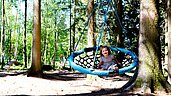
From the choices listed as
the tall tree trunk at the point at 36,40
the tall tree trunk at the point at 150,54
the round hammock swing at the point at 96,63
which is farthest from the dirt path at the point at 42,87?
the tall tree trunk at the point at 150,54

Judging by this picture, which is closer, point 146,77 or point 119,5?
point 146,77

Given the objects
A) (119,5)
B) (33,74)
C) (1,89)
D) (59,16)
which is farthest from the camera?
(59,16)

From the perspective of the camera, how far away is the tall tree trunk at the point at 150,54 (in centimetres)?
612

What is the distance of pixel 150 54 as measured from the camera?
618cm

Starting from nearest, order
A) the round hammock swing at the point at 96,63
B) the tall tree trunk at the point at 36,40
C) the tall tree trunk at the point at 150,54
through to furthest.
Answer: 1. the tall tree trunk at the point at 150,54
2. the round hammock swing at the point at 96,63
3. the tall tree trunk at the point at 36,40

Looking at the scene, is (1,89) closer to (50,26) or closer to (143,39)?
(143,39)

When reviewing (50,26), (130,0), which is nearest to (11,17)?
(50,26)

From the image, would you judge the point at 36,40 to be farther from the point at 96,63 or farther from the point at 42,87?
the point at 96,63

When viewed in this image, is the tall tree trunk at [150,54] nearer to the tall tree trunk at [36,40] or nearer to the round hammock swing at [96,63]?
the round hammock swing at [96,63]

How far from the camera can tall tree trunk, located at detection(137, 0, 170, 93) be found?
20.1 ft

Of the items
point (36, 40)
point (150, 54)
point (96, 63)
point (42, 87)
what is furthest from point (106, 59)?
point (36, 40)

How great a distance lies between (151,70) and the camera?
242 inches

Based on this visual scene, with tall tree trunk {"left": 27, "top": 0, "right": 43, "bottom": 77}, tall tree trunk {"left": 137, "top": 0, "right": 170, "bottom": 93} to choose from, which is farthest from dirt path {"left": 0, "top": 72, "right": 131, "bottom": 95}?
tall tree trunk {"left": 137, "top": 0, "right": 170, "bottom": 93}

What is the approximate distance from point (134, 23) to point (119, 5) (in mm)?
6733
